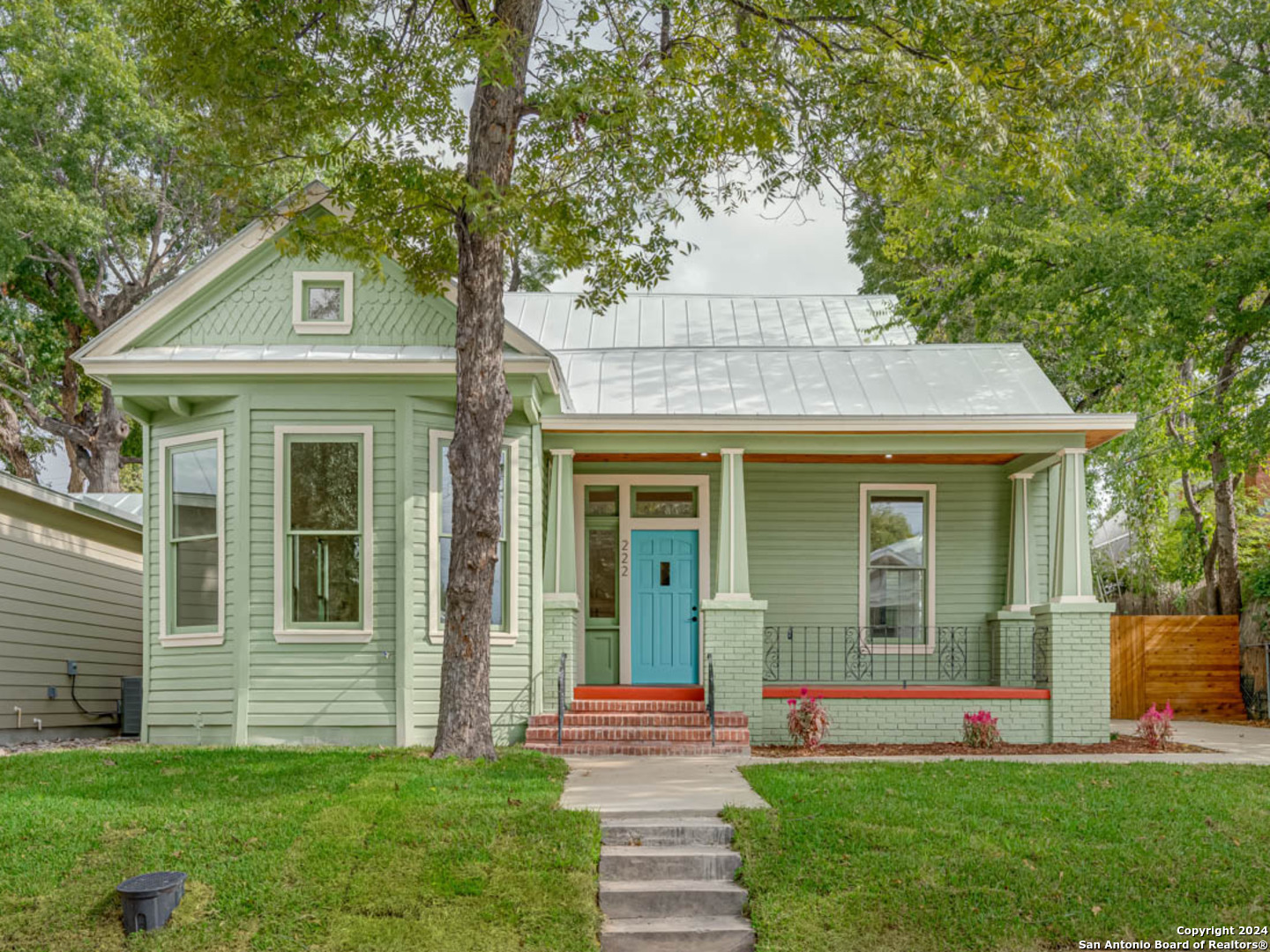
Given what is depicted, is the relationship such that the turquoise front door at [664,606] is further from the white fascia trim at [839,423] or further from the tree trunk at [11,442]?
the tree trunk at [11,442]

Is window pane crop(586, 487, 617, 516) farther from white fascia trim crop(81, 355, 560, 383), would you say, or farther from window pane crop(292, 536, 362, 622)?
window pane crop(292, 536, 362, 622)

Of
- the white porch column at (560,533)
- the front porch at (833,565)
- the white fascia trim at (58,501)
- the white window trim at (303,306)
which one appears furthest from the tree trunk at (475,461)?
the white fascia trim at (58,501)

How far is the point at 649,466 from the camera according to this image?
13891 millimetres

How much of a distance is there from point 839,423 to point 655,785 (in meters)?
4.95

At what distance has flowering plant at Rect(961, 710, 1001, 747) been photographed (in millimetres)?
11695

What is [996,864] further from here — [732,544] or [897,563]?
[897,563]

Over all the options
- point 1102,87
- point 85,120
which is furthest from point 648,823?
point 85,120

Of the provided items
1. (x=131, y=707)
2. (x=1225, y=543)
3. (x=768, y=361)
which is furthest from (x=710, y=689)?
(x=1225, y=543)

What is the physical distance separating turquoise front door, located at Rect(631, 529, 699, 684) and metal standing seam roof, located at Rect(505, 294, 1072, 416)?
1.86 metres

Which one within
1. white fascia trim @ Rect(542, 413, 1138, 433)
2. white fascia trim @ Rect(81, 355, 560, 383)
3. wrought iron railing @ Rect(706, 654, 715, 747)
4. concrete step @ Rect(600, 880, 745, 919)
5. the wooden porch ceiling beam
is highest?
white fascia trim @ Rect(81, 355, 560, 383)

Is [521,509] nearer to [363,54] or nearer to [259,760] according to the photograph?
[259,760]

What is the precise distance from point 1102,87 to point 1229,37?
6434mm

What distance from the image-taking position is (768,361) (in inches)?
565

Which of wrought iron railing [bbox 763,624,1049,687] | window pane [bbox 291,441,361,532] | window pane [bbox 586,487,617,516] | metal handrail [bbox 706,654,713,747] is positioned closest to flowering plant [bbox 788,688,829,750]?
metal handrail [bbox 706,654,713,747]
